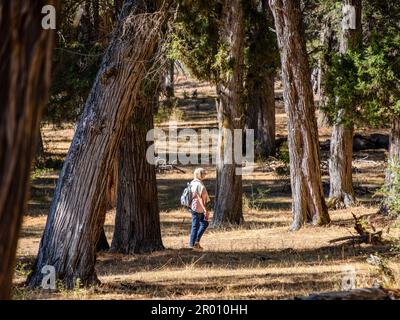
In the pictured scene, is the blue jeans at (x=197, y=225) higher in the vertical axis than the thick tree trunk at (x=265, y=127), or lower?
lower

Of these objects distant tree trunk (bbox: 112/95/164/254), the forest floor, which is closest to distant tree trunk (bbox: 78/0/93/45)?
the forest floor

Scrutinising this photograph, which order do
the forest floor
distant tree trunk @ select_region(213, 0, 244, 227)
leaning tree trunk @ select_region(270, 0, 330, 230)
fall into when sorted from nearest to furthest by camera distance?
the forest floor, leaning tree trunk @ select_region(270, 0, 330, 230), distant tree trunk @ select_region(213, 0, 244, 227)

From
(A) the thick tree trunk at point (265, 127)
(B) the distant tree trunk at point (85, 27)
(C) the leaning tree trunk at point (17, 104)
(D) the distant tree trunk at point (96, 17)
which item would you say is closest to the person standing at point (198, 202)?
(D) the distant tree trunk at point (96, 17)

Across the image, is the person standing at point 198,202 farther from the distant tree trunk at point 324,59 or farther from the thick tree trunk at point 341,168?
the thick tree trunk at point 341,168

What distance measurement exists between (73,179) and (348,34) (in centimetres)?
1300

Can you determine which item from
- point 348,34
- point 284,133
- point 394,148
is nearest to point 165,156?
point 284,133

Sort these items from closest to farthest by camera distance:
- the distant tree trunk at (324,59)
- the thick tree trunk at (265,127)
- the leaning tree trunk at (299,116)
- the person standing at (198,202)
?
the person standing at (198,202), the leaning tree trunk at (299,116), the distant tree trunk at (324,59), the thick tree trunk at (265,127)

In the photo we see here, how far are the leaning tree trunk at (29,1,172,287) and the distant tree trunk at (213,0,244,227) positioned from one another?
9849mm

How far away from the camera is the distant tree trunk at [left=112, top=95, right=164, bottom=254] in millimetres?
16250

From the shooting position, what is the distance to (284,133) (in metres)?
40.4

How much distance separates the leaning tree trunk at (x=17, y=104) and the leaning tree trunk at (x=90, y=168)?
24.9ft

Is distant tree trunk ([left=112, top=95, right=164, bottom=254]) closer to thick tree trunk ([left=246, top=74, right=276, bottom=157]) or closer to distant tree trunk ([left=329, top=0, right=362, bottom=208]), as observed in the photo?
distant tree trunk ([left=329, top=0, right=362, bottom=208])

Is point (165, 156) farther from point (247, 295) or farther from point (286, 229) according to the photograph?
point (247, 295)

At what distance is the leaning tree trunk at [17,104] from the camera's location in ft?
11.3
